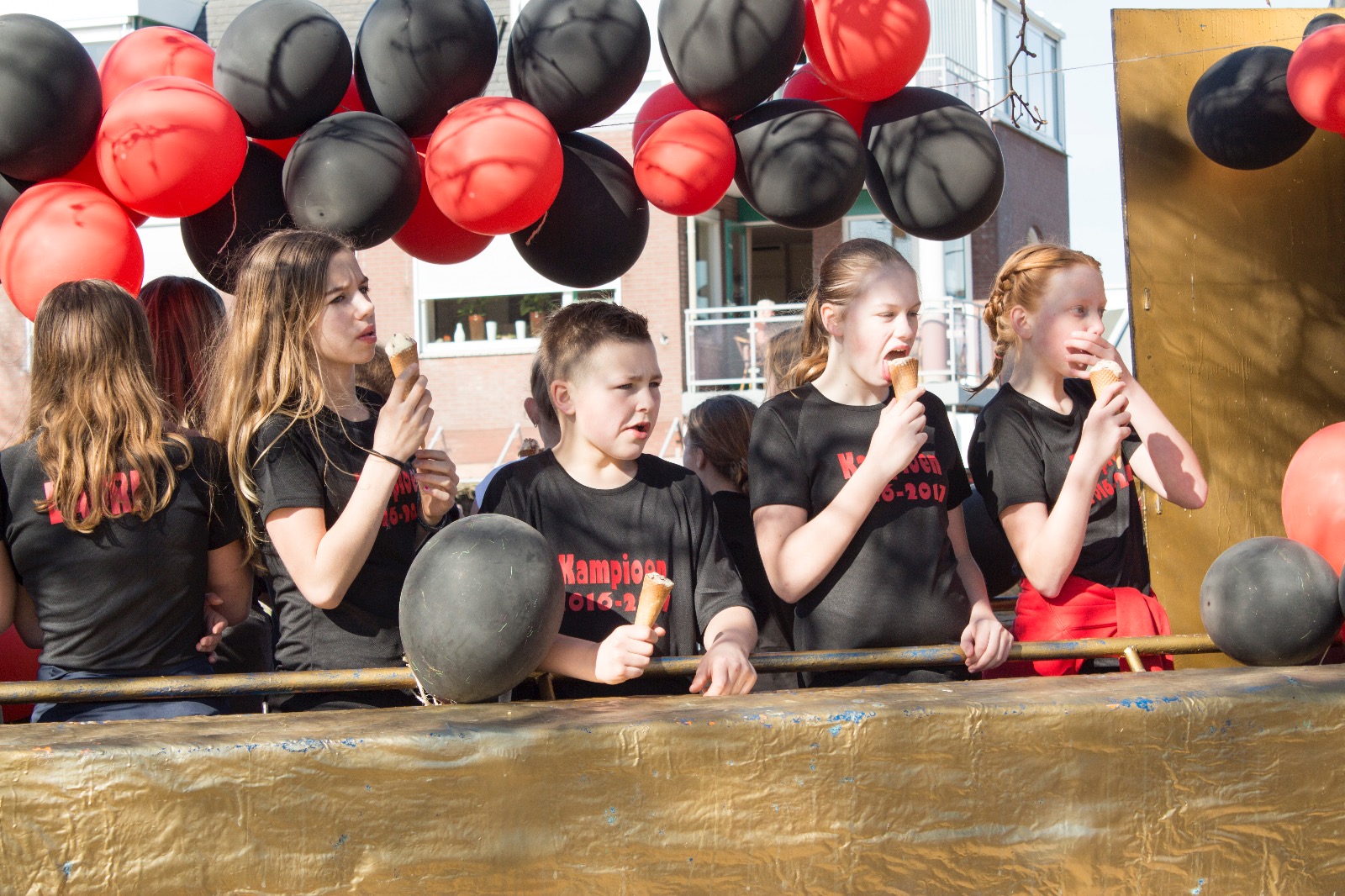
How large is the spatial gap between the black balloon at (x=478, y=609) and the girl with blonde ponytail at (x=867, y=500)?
Result: 2.92ft

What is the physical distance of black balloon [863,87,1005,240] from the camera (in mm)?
3805

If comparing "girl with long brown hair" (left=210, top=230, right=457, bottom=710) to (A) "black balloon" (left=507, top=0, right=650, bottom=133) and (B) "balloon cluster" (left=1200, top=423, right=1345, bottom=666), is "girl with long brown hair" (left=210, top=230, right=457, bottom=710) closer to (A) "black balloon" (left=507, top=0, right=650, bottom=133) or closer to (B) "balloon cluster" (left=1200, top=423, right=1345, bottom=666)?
(A) "black balloon" (left=507, top=0, right=650, bottom=133)

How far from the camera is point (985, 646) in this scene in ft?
9.39

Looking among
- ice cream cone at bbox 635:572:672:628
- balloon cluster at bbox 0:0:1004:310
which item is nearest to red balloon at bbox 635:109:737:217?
balloon cluster at bbox 0:0:1004:310

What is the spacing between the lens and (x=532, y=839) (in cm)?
212

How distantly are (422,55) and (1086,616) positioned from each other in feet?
8.17

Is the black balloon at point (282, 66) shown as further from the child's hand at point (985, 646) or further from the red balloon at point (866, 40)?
the child's hand at point (985, 646)

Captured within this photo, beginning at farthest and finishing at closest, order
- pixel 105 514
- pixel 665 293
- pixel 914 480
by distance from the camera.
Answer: pixel 665 293 → pixel 914 480 → pixel 105 514

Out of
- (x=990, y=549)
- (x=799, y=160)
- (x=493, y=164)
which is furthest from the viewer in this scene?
(x=990, y=549)

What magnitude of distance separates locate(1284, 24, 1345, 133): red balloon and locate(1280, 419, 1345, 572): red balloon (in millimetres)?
1205

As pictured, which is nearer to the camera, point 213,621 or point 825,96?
point 213,621

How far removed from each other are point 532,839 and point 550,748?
0.53 ft

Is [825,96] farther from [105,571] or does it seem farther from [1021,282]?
[105,571]

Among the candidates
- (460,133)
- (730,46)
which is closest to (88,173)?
(460,133)
